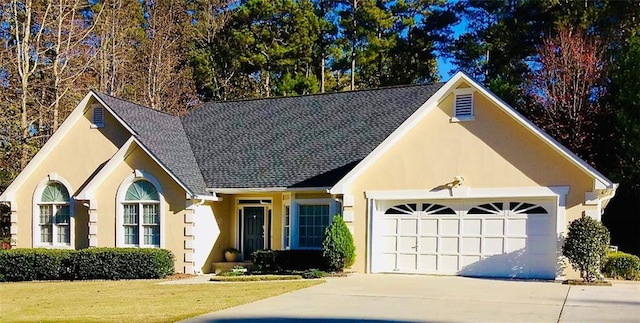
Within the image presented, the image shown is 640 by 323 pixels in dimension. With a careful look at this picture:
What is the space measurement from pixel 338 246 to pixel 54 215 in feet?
34.1

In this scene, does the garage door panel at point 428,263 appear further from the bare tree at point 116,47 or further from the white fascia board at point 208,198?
the bare tree at point 116,47

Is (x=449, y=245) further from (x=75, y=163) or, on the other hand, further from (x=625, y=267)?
(x=75, y=163)

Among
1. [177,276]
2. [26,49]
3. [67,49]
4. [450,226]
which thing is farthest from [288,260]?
[67,49]

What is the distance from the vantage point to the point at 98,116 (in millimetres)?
21656

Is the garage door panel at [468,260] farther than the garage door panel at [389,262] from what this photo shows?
No

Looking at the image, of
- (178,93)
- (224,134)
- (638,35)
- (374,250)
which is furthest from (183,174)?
(638,35)

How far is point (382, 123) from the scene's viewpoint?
69.6 ft

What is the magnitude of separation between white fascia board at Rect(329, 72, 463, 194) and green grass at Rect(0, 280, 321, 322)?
3.29 meters

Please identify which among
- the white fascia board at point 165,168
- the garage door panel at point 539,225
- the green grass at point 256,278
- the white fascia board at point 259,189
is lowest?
the green grass at point 256,278

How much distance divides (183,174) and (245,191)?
2.09m

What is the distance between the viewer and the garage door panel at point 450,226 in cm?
1772

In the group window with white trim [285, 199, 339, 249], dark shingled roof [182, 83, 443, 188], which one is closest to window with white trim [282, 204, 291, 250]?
window with white trim [285, 199, 339, 249]

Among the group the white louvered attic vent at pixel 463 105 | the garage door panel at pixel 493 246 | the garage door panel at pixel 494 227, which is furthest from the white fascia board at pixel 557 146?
the garage door panel at pixel 493 246

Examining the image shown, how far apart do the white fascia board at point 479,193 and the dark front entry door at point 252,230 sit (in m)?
4.52
